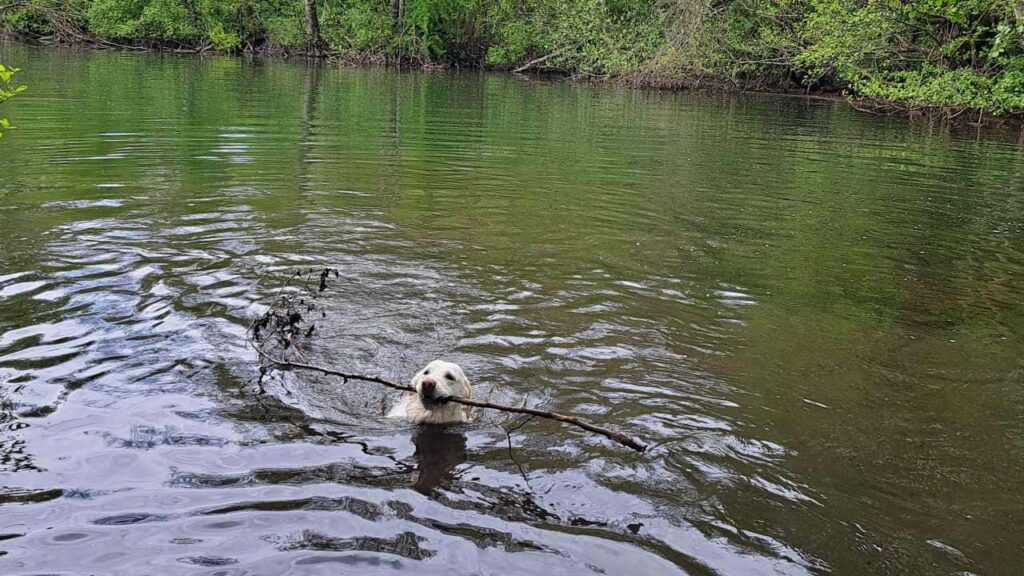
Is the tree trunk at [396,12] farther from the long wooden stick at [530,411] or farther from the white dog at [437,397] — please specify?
the white dog at [437,397]

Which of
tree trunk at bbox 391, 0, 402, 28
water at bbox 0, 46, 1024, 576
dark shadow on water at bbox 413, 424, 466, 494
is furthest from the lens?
tree trunk at bbox 391, 0, 402, 28

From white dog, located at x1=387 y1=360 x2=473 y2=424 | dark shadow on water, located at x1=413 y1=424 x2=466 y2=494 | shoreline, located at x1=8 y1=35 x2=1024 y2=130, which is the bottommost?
dark shadow on water, located at x1=413 y1=424 x2=466 y2=494

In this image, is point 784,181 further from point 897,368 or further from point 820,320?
point 897,368

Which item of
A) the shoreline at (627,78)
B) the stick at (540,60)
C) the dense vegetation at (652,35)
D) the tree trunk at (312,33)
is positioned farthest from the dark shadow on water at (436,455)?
the tree trunk at (312,33)

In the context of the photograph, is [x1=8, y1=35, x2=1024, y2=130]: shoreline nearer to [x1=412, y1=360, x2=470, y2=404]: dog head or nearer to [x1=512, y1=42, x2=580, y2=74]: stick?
[x1=512, y1=42, x2=580, y2=74]: stick

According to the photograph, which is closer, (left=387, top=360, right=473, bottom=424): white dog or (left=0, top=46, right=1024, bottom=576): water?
(left=0, top=46, right=1024, bottom=576): water

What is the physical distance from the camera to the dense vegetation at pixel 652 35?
2456 centimetres

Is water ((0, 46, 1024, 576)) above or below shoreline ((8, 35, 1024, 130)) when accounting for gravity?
below

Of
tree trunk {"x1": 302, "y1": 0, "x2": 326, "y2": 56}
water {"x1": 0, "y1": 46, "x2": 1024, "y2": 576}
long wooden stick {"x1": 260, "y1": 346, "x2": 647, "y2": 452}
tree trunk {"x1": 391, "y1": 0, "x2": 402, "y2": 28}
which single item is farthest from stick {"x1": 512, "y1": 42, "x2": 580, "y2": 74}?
long wooden stick {"x1": 260, "y1": 346, "x2": 647, "y2": 452}

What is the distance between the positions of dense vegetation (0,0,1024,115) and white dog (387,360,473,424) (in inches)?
263

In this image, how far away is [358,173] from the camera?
13.4 m

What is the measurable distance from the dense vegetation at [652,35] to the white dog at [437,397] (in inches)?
263

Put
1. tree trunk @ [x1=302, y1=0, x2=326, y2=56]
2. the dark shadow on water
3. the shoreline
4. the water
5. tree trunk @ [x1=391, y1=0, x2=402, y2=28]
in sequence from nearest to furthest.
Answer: the water
the dark shadow on water
the shoreline
tree trunk @ [x1=391, y1=0, x2=402, y2=28]
tree trunk @ [x1=302, y1=0, x2=326, y2=56]

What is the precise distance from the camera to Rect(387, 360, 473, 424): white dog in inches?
197
